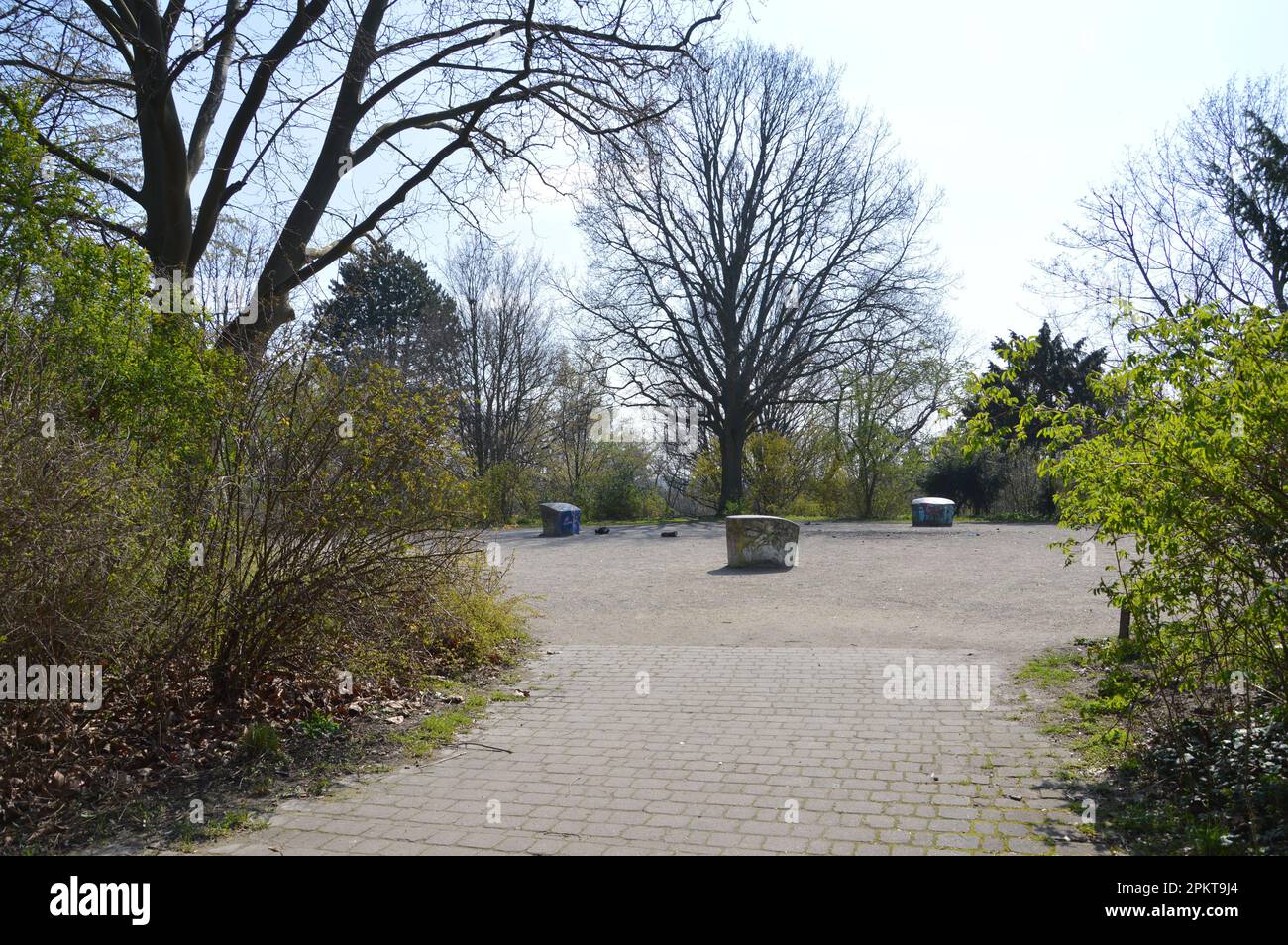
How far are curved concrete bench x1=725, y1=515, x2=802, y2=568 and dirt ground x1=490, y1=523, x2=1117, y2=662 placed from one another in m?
0.44

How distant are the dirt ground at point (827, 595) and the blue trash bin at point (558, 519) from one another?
3.30 meters

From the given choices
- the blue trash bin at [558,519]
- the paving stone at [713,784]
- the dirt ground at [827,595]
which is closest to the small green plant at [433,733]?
the paving stone at [713,784]

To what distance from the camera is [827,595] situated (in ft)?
43.7

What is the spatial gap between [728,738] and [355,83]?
9824 mm

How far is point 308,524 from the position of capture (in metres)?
6.16

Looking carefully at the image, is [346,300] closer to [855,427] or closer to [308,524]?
[855,427]

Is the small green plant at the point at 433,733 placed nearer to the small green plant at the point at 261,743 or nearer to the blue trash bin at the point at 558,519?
the small green plant at the point at 261,743

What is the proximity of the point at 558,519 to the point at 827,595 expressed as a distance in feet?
44.3

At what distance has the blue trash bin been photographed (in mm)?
25677

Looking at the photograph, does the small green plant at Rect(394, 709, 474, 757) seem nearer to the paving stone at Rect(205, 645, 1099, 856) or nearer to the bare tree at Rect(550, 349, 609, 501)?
the paving stone at Rect(205, 645, 1099, 856)

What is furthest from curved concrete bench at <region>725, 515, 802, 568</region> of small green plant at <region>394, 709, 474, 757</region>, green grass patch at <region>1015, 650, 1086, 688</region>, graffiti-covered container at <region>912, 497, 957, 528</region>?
graffiti-covered container at <region>912, 497, 957, 528</region>

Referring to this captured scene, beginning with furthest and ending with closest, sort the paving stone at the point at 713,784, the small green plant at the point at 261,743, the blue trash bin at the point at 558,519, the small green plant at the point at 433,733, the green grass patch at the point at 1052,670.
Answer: the blue trash bin at the point at 558,519 < the green grass patch at the point at 1052,670 < the small green plant at the point at 433,733 < the small green plant at the point at 261,743 < the paving stone at the point at 713,784

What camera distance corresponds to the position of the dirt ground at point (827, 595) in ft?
33.6

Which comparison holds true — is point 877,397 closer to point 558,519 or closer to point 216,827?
point 558,519
